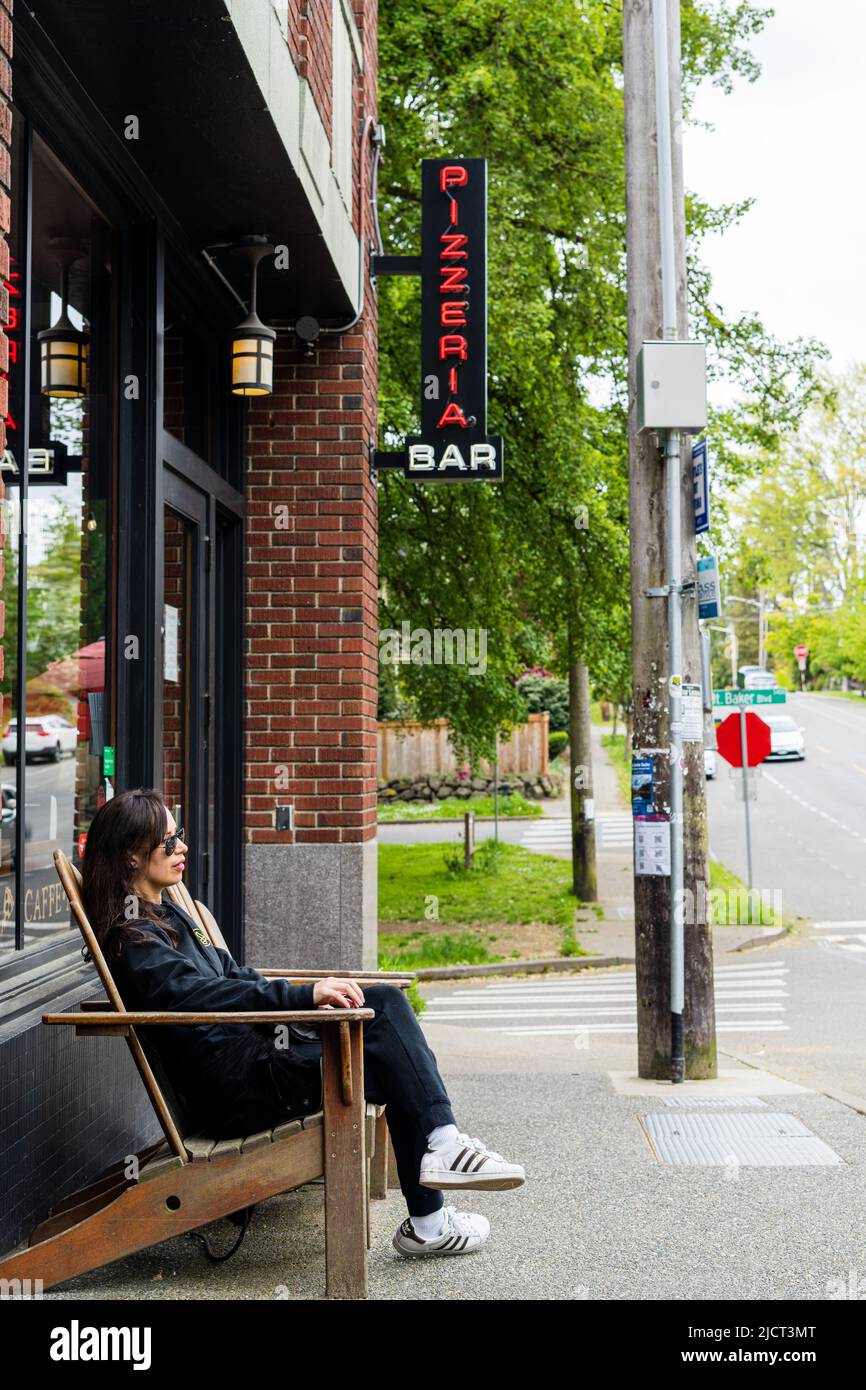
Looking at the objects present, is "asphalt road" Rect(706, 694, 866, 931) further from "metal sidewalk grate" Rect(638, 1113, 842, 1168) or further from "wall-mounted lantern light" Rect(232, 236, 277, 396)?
"wall-mounted lantern light" Rect(232, 236, 277, 396)

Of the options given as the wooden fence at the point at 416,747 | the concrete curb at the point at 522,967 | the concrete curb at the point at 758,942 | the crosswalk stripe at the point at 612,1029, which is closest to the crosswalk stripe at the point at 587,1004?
the crosswalk stripe at the point at 612,1029

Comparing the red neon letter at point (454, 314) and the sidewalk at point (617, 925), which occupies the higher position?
the red neon letter at point (454, 314)

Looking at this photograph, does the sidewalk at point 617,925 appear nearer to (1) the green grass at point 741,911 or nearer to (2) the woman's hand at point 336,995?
(1) the green grass at point 741,911

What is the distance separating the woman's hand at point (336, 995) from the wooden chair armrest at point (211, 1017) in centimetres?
7

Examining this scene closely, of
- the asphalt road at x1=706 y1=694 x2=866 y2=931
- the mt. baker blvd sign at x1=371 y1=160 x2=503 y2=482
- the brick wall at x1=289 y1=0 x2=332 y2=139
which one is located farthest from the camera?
the asphalt road at x1=706 y1=694 x2=866 y2=931

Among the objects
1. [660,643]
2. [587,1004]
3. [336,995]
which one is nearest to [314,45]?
[660,643]

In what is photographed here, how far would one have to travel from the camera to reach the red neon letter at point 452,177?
8.63m

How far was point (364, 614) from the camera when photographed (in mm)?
8203

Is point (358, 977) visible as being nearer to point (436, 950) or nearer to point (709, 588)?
point (709, 588)

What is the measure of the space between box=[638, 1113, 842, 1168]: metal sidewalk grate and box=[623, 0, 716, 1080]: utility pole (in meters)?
1.04

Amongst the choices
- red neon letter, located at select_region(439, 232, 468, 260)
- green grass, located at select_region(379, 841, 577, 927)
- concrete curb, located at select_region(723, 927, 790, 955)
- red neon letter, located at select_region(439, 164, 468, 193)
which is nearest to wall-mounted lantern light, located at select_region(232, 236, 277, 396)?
red neon letter, located at select_region(439, 232, 468, 260)

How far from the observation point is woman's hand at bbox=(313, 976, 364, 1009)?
404cm
